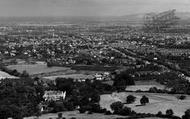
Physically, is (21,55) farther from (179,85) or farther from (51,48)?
(179,85)

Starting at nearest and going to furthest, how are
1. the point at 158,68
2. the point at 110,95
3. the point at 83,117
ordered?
the point at 83,117, the point at 110,95, the point at 158,68

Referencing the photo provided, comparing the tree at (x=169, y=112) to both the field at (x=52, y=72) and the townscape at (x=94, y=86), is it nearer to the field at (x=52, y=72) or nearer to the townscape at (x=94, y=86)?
→ the townscape at (x=94, y=86)

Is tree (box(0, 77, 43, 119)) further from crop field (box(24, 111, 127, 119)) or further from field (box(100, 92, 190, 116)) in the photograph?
field (box(100, 92, 190, 116))

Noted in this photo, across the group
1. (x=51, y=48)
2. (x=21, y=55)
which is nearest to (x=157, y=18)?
(x=51, y=48)

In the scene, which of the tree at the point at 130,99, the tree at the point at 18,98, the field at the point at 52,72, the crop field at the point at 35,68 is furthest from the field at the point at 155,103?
the crop field at the point at 35,68

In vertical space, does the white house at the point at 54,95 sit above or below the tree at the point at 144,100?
below

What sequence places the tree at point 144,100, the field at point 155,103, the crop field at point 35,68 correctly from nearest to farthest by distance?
1. the field at point 155,103
2. the tree at point 144,100
3. the crop field at point 35,68

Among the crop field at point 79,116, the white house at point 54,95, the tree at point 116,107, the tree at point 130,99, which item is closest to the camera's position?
the crop field at point 79,116

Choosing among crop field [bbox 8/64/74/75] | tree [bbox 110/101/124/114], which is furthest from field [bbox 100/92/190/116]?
crop field [bbox 8/64/74/75]
